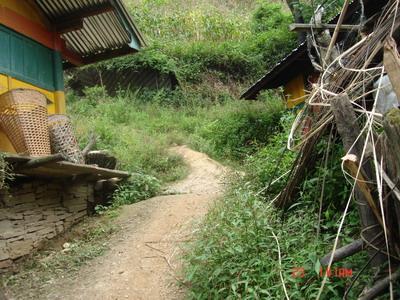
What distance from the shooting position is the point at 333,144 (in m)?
4.36

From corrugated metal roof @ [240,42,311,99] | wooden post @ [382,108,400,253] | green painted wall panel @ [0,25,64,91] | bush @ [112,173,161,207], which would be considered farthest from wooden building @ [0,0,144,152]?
wooden post @ [382,108,400,253]

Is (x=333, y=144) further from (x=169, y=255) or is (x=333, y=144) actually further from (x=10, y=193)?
(x=10, y=193)

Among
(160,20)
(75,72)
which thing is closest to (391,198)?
(75,72)

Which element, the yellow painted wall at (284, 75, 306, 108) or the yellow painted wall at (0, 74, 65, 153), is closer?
the yellow painted wall at (0, 74, 65, 153)

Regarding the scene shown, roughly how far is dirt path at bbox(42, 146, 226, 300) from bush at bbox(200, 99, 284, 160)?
2.91m

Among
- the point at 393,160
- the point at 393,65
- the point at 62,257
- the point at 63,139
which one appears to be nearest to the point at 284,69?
the point at 63,139

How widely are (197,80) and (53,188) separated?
404 inches

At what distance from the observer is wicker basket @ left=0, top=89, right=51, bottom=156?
5.93 metres

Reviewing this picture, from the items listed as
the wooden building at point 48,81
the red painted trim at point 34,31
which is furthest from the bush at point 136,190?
the red painted trim at point 34,31

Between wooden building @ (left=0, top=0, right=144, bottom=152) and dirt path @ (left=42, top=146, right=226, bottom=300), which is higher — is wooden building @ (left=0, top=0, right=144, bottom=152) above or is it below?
above

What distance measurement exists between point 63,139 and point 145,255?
2253 mm

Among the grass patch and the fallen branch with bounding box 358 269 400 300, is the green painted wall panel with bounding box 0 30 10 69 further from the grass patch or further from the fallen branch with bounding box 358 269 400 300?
the fallen branch with bounding box 358 269 400 300

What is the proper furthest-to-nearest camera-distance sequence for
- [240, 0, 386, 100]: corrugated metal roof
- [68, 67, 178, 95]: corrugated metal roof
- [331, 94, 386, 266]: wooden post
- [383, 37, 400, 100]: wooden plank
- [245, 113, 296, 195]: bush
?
[68, 67, 178, 95]: corrugated metal roof
[240, 0, 386, 100]: corrugated metal roof
[245, 113, 296, 195]: bush
[331, 94, 386, 266]: wooden post
[383, 37, 400, 100]: wooden plank

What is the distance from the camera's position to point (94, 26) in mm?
8094
